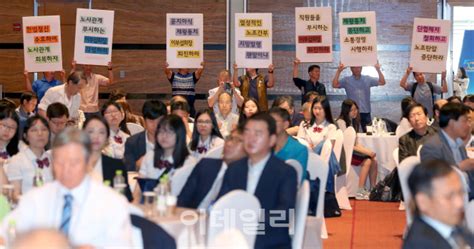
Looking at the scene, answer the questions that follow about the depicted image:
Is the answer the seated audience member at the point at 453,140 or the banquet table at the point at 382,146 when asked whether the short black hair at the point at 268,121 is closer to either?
the seated audience member at the point at 453,140

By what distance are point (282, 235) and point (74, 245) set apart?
6.14 ft

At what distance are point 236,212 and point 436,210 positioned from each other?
1356 millimetres

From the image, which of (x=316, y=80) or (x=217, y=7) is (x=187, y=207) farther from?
(x=217, y=7)

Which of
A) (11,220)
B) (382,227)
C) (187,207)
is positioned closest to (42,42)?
(382,227)

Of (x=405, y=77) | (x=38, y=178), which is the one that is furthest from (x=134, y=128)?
(x=405, y=77)

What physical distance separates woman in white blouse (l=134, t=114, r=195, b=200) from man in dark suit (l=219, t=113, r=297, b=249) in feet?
2.37

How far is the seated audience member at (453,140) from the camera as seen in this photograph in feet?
21.0

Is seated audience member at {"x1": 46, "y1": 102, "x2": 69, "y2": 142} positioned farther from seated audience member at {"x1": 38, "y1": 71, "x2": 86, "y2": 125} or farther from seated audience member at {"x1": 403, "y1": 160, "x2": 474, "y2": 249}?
seated audience member at {"x1": 403, "y1": 160, "x2": 474, "y2": 249}

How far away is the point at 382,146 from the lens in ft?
35.6

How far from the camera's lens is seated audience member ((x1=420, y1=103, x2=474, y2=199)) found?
6.39m

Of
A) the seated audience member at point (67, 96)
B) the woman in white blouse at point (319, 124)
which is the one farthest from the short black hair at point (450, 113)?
the seated audience member at point (67, 96)

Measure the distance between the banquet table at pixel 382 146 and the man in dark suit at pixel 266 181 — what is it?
5371 mm

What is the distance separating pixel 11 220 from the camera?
4.13 metres

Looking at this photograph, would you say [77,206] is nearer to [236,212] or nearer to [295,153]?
[236,212]
